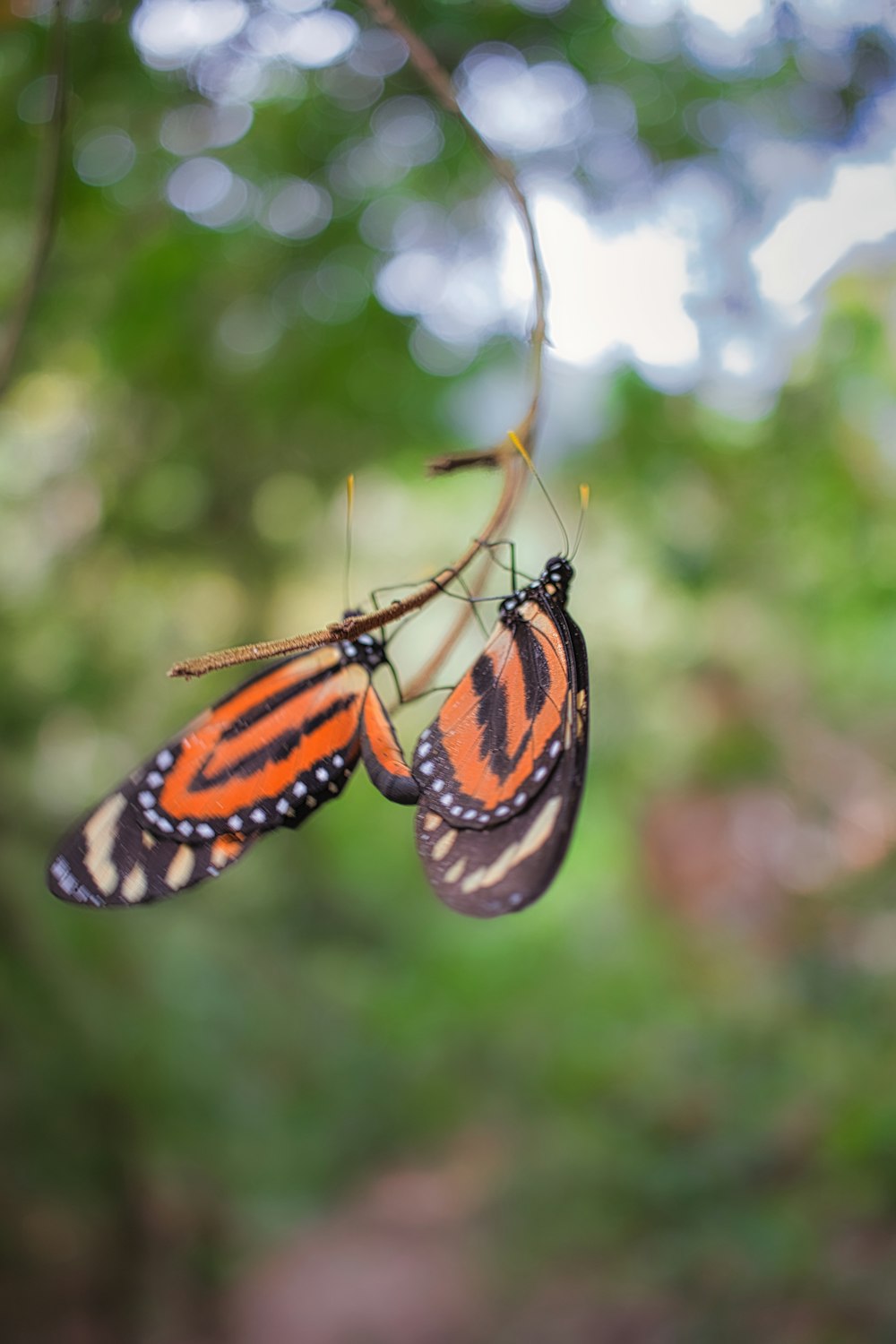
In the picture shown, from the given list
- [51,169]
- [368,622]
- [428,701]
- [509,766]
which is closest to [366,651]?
[509,766]

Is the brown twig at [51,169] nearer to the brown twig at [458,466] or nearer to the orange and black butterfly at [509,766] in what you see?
the brown twig at [458,466]

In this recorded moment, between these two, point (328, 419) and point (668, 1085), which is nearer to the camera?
point (328, 419)

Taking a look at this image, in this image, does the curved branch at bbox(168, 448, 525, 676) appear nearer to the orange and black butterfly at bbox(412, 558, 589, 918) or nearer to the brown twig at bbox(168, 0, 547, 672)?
the brown twig at bbox(168, 0, 547, 672)

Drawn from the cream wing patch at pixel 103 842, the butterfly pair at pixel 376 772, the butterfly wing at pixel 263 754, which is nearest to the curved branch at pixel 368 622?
the butterfly pair at pixel 376 772

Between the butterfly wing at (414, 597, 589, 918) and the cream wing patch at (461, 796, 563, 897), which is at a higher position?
the butterfly wing at (414, 597, 589, 918)

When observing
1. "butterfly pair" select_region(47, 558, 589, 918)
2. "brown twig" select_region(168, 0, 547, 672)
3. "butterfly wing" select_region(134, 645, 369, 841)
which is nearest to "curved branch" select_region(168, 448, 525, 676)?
"brown twig" select_region(168, 0, 547, 672)

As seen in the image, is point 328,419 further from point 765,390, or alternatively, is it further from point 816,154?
point 816,154

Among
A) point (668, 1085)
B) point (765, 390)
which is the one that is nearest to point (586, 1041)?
point (668, 1085)
